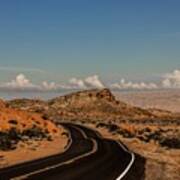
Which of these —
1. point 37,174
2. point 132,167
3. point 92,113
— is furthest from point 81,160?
point 92,113

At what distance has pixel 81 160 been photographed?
3712 cm

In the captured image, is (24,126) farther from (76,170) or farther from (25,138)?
(76,170)

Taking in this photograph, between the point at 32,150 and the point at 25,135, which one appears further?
the point at 25,135

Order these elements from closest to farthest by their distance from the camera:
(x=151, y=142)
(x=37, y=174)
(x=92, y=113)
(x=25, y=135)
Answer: (x=37, y=174) → (x=25, y=135) → (x=151, y=142) → (x=92, y=113)

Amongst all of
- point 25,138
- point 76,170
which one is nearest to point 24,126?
point 25,138

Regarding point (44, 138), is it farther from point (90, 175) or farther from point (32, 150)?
point (90, 175)

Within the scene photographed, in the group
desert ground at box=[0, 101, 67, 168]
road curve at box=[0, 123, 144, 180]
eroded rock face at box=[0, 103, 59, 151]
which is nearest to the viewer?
road curve at box=[0, 123, 144, 180]

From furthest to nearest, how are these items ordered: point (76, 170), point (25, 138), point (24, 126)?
1. point (24, 126)
2. point (25, 138)
3. point (76, 170)

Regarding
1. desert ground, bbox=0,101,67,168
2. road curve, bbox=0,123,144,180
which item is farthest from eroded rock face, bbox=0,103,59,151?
road curve, bbox=0,123,144,180

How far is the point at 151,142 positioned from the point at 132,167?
32.4 meters

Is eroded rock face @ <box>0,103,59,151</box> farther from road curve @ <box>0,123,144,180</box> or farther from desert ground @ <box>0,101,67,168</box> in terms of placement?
road curve @ <box>0,123,144,180</box>

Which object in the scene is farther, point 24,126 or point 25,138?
point 24,126

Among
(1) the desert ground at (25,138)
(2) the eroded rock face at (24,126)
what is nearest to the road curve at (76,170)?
(1) the desert ground at (25,138)

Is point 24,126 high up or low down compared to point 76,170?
down
